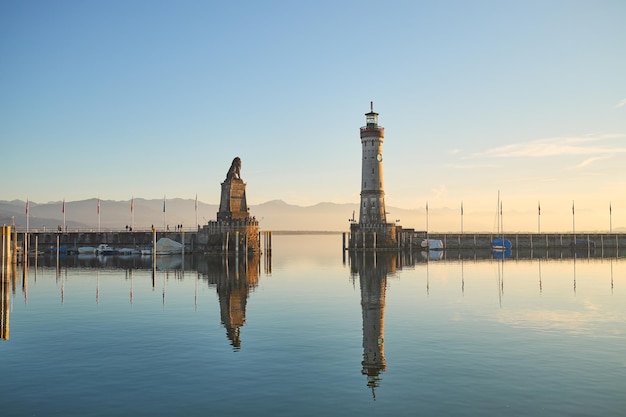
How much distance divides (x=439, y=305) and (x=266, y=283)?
2338cm

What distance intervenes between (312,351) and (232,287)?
98.7ft

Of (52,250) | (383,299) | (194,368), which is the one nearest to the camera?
(194,368)

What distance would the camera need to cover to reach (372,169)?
118 m

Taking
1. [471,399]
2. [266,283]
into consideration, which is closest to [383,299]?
[266,283]

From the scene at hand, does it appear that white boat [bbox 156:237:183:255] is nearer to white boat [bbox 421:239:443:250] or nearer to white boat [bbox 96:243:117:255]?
white boat [bbox 96:243:117:255]

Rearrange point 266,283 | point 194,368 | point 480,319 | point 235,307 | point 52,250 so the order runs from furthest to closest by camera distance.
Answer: point 52,250, point 266,283, point 235,307, point 480,319, point 194,368

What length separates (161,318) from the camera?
3750 centimetres

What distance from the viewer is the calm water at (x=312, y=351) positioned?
1959cm

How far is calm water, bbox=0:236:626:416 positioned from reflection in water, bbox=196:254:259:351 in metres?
0.28

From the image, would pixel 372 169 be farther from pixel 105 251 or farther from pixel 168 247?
pixel 105 251

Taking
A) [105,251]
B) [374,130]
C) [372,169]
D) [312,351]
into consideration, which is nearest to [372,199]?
[372,169]

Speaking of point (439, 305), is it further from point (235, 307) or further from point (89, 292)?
point (89, 292)

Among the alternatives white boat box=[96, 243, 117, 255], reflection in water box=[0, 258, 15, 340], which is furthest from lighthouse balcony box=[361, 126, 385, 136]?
reflection in water box=[0, 258, 15, 340]

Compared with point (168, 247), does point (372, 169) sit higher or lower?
higher
